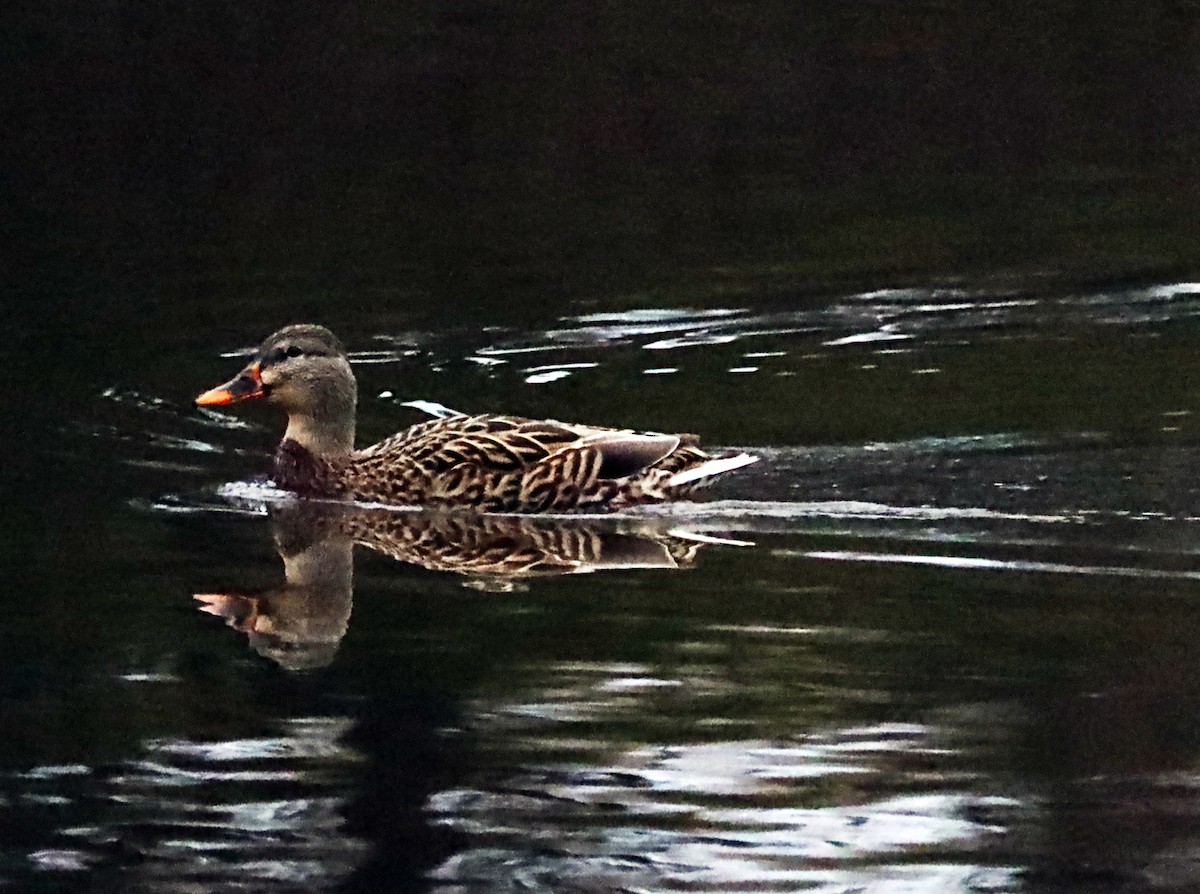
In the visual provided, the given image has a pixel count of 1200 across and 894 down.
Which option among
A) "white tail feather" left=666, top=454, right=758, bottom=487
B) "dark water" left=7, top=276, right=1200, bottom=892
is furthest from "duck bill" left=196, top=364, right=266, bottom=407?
"white tail feather" left=666, top=454, right=758, bottom=487

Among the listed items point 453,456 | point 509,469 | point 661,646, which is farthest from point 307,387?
point 661,646

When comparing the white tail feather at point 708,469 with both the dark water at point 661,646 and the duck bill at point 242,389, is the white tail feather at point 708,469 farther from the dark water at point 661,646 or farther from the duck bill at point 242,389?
the duck bill at point 242,389

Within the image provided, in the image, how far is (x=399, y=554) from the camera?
10.1 metres

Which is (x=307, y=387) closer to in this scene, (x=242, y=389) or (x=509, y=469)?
(x=242, y=389)

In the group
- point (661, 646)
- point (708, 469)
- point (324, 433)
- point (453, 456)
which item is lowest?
point (661, 646)

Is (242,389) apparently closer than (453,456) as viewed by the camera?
No

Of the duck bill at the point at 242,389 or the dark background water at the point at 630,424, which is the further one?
the duck bill at the point at 242,389

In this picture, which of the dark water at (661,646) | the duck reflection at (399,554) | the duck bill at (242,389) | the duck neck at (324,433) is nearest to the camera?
the dark water at (661,646)

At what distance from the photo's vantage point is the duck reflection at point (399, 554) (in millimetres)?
8922

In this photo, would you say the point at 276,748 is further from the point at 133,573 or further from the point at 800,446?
the point at 800,446

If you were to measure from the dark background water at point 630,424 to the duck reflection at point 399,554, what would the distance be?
54 millimetres

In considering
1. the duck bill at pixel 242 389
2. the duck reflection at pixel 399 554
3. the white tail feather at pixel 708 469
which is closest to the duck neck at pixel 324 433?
the duck bill at pixel 242 389

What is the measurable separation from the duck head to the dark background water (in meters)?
0.33

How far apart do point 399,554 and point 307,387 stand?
1.50 metres
